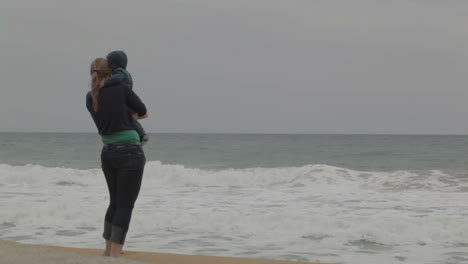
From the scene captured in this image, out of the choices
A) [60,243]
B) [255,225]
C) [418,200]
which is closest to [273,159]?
[418,200]

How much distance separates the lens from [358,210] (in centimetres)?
970

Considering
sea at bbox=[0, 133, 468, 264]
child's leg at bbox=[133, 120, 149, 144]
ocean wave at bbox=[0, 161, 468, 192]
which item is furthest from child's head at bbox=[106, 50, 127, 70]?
ocean wave at bbox=[0, 161, 468, 192]

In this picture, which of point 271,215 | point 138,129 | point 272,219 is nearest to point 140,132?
point 138,129

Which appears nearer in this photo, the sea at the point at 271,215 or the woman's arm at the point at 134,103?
the woman's arm at the point at 134,103

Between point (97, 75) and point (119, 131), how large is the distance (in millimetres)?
439

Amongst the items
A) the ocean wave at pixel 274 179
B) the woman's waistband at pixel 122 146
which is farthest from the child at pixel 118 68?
the ocean wave at pixel 274 179

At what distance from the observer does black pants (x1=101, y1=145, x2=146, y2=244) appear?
3.69m

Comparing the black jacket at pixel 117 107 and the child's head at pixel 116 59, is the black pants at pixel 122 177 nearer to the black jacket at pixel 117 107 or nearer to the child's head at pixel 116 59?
the black jacket at pixel 117 107

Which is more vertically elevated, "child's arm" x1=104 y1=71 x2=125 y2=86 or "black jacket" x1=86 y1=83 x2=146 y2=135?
"child's arm" x1=104 y1=71 x2=125 y2=86

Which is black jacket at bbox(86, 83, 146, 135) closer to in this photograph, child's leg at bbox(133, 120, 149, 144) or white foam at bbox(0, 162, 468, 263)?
child's leg at bbox(133, 120, 149, 144)

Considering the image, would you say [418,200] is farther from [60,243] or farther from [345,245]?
[60,243]

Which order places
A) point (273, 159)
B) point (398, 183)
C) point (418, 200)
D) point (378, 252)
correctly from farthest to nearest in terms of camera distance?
1. point (273, 159)
2. point (398, 183)
3. point (418, 200)
4. point (378, 252)

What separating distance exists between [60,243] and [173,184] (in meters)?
9.04

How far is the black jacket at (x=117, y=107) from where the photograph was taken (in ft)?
12.1
